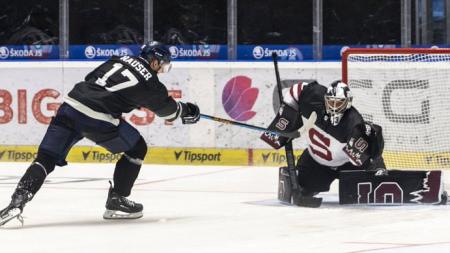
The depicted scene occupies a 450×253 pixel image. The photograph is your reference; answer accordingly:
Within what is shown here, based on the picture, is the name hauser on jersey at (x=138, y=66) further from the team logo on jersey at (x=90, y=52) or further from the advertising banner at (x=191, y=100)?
the team logo on jersey at (x=90, y=52)

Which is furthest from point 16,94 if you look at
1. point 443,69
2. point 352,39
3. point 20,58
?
point 443,69

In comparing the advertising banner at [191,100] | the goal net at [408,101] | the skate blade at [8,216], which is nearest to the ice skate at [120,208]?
the skate blade at [8,216]

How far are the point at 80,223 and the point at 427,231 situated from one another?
7.03ft

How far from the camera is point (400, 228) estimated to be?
6.36 m

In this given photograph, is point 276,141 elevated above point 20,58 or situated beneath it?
situated beneath

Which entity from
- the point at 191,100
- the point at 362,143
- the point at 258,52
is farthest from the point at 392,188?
the point at 258,52

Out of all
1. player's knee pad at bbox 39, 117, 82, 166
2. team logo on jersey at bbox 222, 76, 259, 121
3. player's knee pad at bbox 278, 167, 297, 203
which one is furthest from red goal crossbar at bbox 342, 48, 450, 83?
player's knee pad at bbox 39, 117, 82, 166

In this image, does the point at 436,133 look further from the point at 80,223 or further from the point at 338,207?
the point at 80,223

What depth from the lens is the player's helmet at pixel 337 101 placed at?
24.9 feet

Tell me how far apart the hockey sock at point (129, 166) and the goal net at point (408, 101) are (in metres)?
3.59

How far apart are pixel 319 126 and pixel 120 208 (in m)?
1.62

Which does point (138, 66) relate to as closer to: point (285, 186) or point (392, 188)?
point (285, 186)

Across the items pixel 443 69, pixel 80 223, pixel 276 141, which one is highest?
pixel 443 69

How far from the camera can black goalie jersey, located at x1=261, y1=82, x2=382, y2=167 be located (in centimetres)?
766
